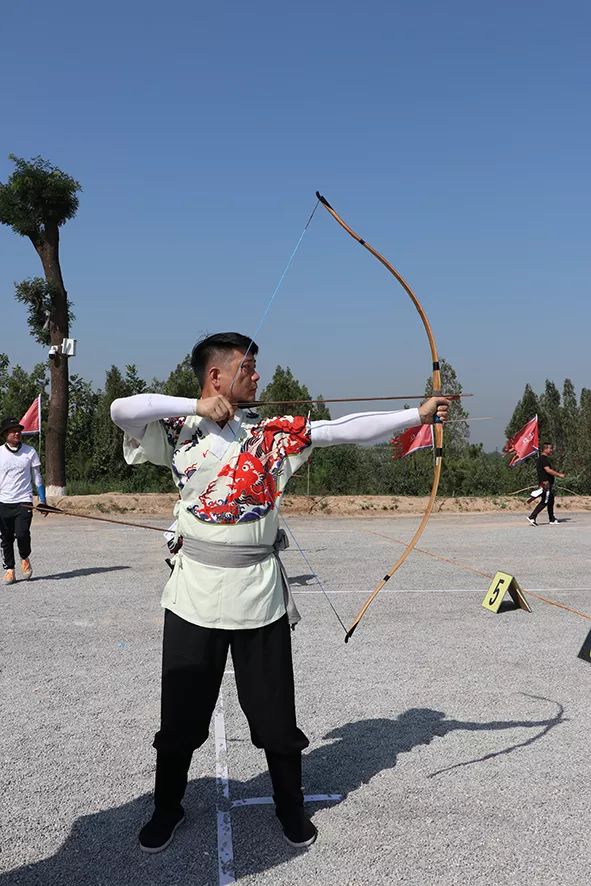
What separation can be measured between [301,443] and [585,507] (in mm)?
21411

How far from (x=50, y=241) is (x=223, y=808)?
846 inches

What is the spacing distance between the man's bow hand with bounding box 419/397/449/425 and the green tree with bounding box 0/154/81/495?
19.9 m

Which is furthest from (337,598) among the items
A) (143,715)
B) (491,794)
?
(491,794)

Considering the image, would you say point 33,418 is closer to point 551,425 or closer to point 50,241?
point 50,241

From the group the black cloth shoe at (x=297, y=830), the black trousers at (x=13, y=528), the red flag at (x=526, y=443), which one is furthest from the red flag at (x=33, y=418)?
the black cloth shoe at (x=297, y=830)

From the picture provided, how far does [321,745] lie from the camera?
407cm

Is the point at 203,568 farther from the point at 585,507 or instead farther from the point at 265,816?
the point at 585,507

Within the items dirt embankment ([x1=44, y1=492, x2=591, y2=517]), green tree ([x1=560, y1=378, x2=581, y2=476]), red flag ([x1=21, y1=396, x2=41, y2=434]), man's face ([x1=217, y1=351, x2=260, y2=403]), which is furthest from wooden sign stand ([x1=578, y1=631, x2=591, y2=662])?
green tree ([x1=560, y1=378, x2=581, y2=476])

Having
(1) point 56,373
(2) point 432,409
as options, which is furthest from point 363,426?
(1) point 56,373

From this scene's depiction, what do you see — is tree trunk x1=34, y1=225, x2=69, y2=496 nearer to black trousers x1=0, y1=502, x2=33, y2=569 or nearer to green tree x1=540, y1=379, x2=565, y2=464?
black trousers x1=0, y1=502, x2=33, y2=569

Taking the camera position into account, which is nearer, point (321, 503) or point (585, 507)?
point (321, 503)

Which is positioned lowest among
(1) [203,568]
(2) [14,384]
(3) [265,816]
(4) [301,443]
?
(3) [265,816]

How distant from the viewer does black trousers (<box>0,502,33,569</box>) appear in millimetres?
8805

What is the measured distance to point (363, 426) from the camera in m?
3.14
